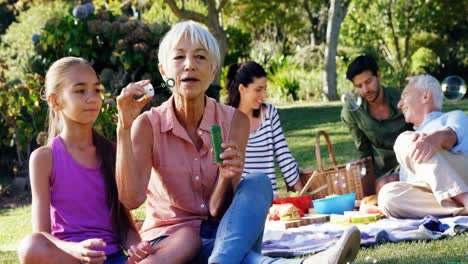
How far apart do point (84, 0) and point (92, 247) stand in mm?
18329

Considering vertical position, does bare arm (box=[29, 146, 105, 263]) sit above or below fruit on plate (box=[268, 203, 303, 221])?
above

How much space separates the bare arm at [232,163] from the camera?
340 cm

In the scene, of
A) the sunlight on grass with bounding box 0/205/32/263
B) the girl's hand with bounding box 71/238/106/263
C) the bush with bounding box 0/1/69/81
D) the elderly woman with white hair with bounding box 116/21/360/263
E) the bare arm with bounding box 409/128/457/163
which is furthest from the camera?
the bush with bounding box 0/1/69/81

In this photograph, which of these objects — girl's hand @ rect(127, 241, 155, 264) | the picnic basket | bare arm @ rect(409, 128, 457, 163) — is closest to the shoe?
girl's hand @ rect(127, 241, 155, 264)

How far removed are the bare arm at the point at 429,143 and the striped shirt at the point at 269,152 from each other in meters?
1.23

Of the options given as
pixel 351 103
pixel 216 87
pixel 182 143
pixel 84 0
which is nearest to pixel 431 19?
pixel 84 0

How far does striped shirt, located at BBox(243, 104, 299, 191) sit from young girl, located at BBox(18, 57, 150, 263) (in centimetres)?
238

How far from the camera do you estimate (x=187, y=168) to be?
3.64m

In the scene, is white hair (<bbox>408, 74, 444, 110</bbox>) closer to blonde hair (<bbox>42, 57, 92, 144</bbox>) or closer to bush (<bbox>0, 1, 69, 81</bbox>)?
blonde hair (<bbox>42, 57, 92, 144</bbox>)

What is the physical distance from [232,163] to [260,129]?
2.71 metres

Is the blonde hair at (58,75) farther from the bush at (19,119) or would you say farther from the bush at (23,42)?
the bush at (23,42)

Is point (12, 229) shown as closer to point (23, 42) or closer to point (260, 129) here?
point (260, 129)

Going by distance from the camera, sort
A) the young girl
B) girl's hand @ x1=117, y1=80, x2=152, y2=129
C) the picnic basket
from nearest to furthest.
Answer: girl's hand @ x1=117, y1=80, x2=152, y2=129 → the young girl → the picnic basket

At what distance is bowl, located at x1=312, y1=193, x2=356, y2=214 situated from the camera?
5.44 meters
